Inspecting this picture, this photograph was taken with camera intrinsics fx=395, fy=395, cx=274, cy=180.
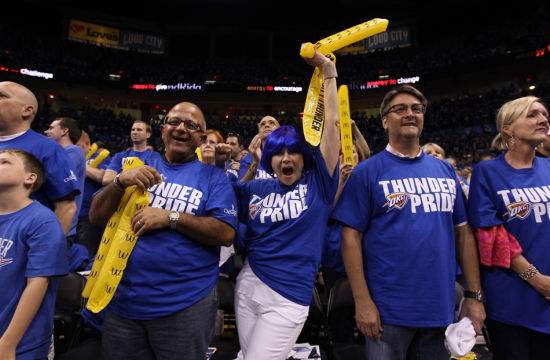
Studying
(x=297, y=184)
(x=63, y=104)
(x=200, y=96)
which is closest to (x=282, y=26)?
(x=200, y=96)

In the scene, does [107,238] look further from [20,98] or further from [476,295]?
[476,295]

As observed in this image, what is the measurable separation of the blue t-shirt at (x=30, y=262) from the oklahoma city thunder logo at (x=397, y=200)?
1.48 meters

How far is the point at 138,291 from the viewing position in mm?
1700

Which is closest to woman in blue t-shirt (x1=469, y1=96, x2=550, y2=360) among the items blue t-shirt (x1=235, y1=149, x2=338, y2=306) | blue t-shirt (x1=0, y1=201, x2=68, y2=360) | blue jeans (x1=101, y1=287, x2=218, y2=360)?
blue t-shirt (x1=235, y1=149, x2=338, y2=306)

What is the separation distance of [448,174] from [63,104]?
23.7 m

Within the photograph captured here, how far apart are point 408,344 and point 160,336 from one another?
3.55ft

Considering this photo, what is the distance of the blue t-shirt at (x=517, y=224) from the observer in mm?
1784

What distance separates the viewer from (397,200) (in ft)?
5.85

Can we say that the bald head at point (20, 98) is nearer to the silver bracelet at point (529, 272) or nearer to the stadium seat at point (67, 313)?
the stadium seat at point (67, 313)

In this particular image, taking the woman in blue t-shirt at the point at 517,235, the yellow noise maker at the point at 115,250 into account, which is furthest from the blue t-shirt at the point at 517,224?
the yellow noise maker at the point at 115,250

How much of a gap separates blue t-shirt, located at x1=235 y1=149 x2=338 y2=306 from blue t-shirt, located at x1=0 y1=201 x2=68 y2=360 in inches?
35.1

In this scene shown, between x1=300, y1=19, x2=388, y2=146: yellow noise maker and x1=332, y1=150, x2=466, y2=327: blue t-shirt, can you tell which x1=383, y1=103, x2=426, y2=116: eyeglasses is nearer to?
x1=332, y1=150, x2=466, y2=327: blue t-shirt

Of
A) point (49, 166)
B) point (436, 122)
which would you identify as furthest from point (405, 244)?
point (436, 122)

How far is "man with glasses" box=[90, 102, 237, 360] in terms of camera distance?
1694 millimetres
